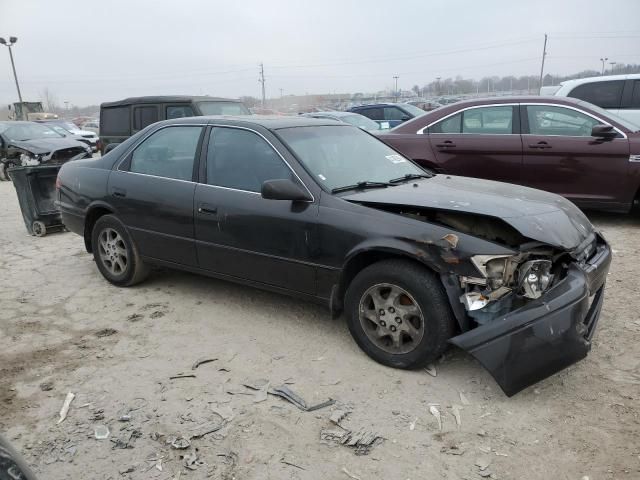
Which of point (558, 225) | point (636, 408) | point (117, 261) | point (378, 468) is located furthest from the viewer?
point (117, 261)

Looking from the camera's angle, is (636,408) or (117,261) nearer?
(636,408)

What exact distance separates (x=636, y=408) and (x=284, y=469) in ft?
6.57

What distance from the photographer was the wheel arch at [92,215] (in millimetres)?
5026

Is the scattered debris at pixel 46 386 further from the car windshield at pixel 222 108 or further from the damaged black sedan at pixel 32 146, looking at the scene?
the damaged black sedan at pixel 32 146

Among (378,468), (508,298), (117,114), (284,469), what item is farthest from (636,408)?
(117,114)

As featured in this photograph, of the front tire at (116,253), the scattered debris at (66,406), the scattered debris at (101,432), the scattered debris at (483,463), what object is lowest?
the scattered debris at (66,406)

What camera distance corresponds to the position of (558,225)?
3.37m

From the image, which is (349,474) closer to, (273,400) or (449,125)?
(273,400)

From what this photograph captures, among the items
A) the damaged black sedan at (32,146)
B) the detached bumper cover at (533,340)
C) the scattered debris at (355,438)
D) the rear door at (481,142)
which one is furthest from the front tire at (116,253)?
the damaged black sedan at (32,146)

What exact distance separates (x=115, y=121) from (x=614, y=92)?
9.59 metres

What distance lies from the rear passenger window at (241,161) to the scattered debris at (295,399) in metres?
1.51

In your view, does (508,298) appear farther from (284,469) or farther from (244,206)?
(244,206)

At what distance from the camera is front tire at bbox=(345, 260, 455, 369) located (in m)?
3.17

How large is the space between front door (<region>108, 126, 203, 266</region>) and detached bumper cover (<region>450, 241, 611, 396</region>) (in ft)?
8.30
